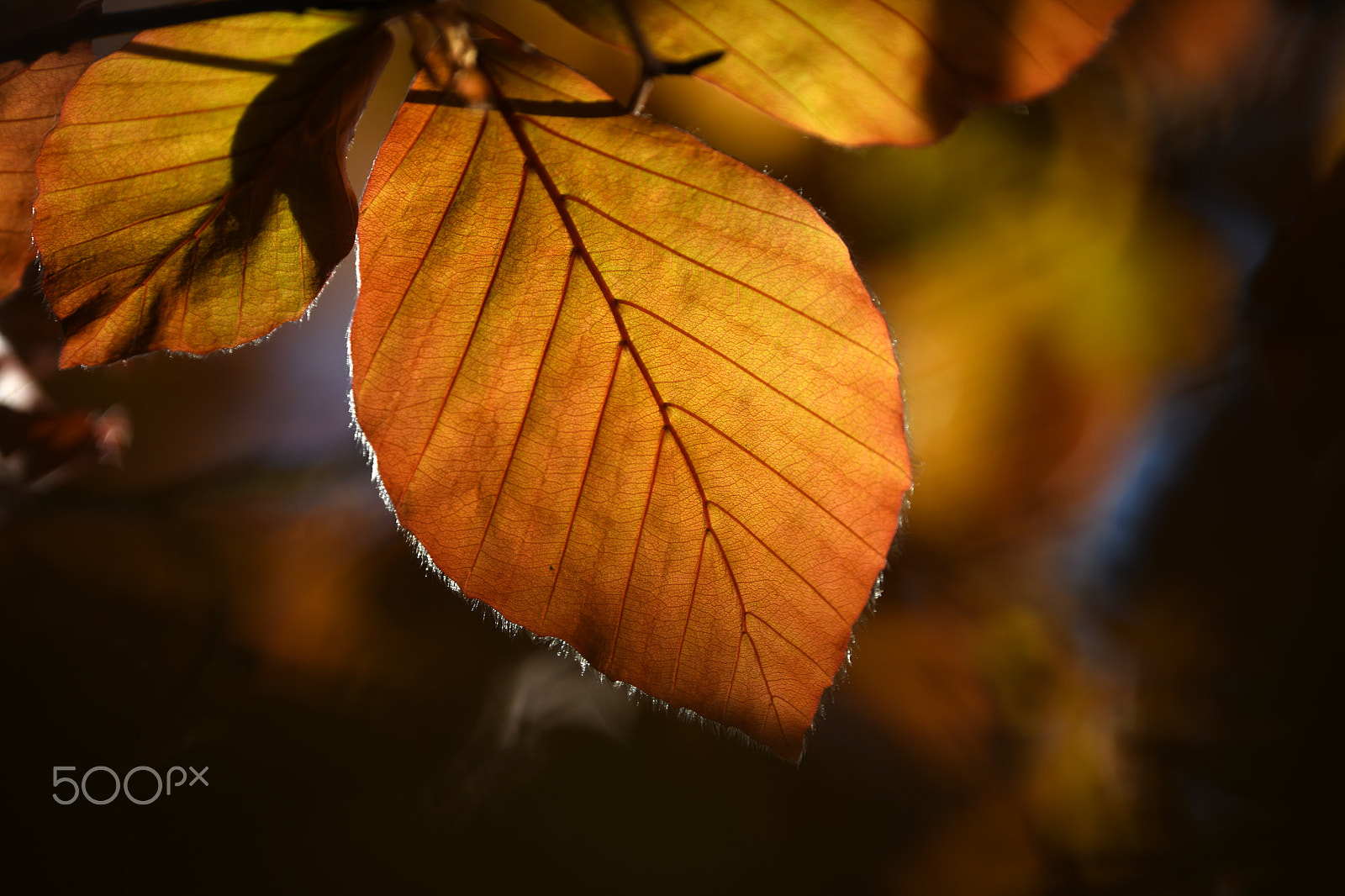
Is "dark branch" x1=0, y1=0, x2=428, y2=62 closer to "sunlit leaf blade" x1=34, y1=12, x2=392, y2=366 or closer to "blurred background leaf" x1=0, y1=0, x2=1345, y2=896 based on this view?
"sunlit leaf blade" x1=34, y1=12, x2=392, y2=366

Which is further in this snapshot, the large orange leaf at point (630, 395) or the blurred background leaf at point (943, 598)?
the blurred background leaf at point (943, 598)

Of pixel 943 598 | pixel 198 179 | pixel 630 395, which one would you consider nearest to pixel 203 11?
pixel 198 179

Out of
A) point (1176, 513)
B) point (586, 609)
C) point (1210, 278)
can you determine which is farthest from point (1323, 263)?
Result: point (586, 609)

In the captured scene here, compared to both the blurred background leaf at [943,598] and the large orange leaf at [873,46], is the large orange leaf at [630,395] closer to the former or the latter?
the large orange leaf at [873,46]

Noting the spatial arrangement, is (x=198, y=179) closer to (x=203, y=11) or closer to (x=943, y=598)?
(x=203, y=11)

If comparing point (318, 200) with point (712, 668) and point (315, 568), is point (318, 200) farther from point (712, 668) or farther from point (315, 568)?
point (315, 568)

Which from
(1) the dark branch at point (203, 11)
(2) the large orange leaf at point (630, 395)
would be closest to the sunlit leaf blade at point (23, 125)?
(1) the dark branch at point (203, 11)
